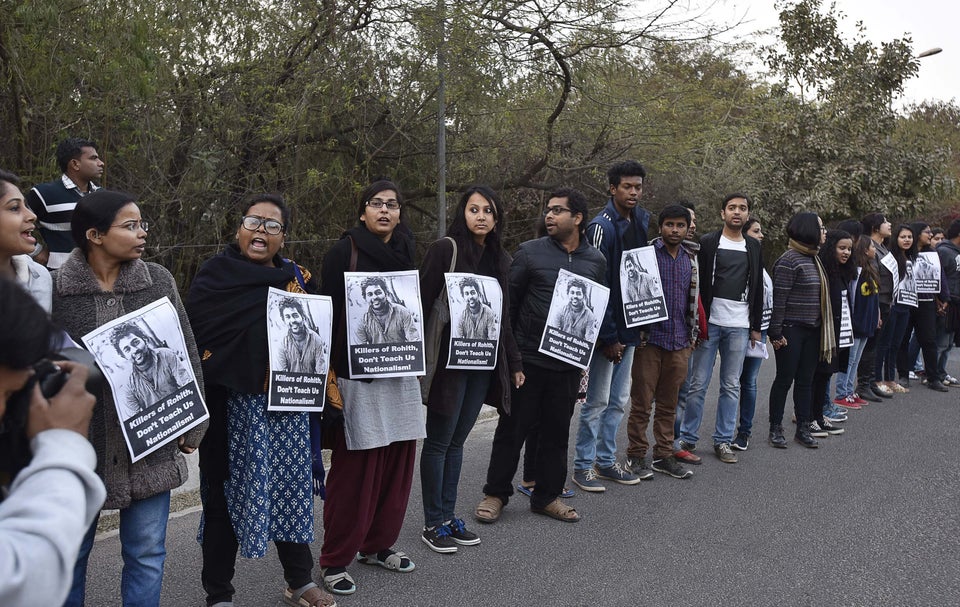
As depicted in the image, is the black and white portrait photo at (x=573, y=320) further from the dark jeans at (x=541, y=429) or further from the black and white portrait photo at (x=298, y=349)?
the black and white portrait photo at (x=298, y=349)

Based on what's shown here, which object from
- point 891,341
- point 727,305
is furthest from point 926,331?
point 727,305

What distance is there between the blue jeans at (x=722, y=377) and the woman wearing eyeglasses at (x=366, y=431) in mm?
3153

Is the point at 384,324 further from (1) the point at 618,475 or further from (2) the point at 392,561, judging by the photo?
Result: (1) the point at 618,475

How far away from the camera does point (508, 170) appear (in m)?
12.3

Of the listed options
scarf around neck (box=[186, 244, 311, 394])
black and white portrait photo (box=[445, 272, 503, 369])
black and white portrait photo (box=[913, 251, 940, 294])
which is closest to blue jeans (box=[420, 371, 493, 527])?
black and white portrait photo (box=[445, 272, 503, 369])

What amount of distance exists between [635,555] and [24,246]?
3441 millimetres

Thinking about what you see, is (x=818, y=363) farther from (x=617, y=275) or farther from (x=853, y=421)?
(x=617, y=275)

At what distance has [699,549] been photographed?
190 inches

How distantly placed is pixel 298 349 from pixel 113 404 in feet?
2.71

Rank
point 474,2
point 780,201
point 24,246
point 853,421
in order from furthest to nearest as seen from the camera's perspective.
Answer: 1. point 780,201
2. point 474,2
3. point 853,421
4. point 24,246

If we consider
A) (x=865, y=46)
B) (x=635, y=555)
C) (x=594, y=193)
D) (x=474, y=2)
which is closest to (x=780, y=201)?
(x=865, y=46)

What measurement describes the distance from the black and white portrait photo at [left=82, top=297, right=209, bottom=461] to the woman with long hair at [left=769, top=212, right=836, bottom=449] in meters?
5.18

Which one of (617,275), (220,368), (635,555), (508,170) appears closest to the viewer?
(220,368)

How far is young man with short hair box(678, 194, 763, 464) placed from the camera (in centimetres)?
667
